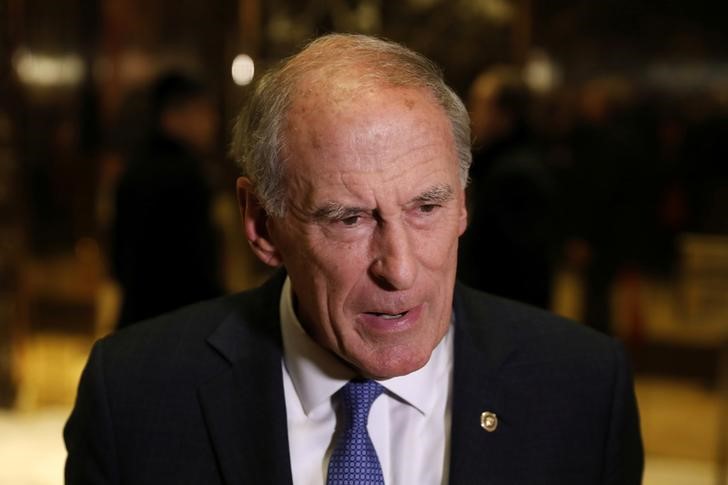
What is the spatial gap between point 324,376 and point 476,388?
24 centimetres

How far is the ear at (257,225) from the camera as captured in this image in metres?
1.56

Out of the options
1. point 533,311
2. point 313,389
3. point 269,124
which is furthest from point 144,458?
point 533,311

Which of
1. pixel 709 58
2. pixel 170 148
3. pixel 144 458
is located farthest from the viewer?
pixel 709 58

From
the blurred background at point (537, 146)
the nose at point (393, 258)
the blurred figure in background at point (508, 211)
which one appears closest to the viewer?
the nose at point (393, 258)

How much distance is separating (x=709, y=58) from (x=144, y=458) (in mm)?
3982

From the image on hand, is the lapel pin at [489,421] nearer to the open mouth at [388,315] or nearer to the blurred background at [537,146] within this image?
the open mouth at [388,315]

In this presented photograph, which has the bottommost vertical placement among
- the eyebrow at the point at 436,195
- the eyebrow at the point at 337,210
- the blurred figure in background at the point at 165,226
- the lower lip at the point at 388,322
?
the blurred figure in background at the point at 165,226

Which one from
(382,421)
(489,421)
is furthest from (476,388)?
(382,421)

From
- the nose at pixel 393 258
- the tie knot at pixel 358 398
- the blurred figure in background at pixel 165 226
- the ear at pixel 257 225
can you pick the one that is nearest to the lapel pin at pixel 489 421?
the tie knot at pixel 358 398

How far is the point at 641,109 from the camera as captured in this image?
4.92 metres

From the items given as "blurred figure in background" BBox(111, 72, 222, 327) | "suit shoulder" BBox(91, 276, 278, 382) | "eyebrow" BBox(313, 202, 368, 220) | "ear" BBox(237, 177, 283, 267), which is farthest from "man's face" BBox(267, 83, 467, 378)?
"blurred figure in background" BBox(111, 72, 222, 327)

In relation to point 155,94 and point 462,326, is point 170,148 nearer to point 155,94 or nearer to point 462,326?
point 155,94

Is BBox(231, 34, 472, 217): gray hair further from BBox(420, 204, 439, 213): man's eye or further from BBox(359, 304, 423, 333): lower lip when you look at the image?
BBox(359, 304, 423, 333): lower lip

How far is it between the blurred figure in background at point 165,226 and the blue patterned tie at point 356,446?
222 centimetres
